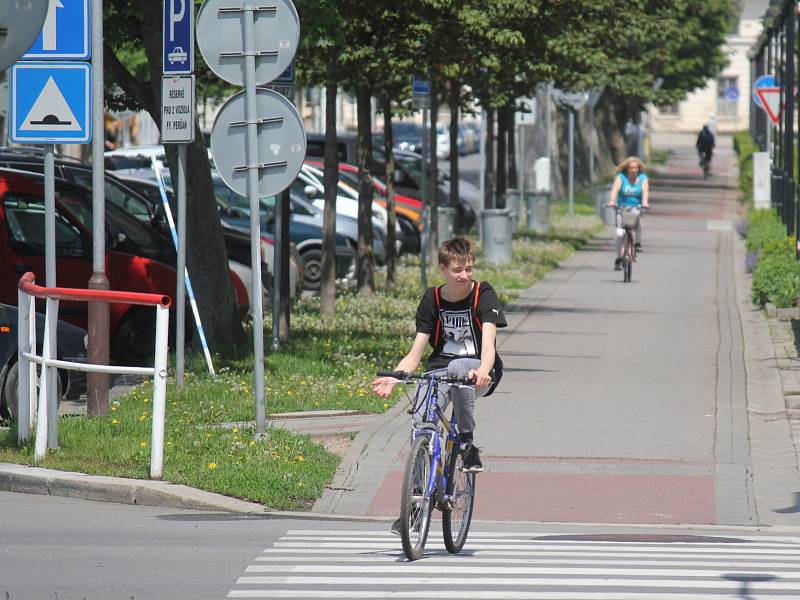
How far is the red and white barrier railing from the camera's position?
9305 mm

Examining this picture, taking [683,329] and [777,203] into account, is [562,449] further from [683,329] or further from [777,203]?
[777,203]

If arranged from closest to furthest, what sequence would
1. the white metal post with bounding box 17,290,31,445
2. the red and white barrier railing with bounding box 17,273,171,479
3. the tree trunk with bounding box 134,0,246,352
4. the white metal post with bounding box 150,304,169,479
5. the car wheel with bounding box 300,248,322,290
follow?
the white metal post with bounding box 150,304,169,479, the red and white barrier railing with bounding box 17,273,171,479, the white metal post with bounding box 17,290,31,445, the tree trunk with bounding box 134,0,246,352, the car wheel with bounding box 300,248,322,290

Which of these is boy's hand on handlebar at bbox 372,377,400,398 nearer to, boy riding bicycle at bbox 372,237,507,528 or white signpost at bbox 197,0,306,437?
boy riding bicycle at bbox 372,237,507,528

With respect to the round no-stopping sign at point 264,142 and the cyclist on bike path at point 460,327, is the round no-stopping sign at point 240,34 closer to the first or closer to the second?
the round no-stopping sign at point 264,142

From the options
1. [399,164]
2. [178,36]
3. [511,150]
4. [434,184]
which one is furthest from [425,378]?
[511,150]

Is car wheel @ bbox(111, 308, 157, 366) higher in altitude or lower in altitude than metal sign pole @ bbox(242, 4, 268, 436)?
lower

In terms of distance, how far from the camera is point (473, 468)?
25.9 feet

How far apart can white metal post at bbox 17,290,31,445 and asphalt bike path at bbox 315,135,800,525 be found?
6.53 feet

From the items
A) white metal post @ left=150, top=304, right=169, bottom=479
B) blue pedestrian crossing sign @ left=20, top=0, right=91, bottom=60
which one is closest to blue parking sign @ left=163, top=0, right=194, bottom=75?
blue pedestrian crossing sign @ left=20, top=0, right=91, bottom=60

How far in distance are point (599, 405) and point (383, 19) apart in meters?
6.35

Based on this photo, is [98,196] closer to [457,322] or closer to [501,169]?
[457,322]

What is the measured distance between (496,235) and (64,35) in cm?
1697

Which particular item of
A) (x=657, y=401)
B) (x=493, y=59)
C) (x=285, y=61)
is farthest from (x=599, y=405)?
(x=493, y=59)

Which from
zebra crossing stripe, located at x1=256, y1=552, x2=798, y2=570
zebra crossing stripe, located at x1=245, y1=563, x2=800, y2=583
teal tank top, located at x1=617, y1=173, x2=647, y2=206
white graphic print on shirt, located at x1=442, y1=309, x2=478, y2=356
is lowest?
zebra crossing stripe, located at x1=256, y1=552, x2=798, y2=570
